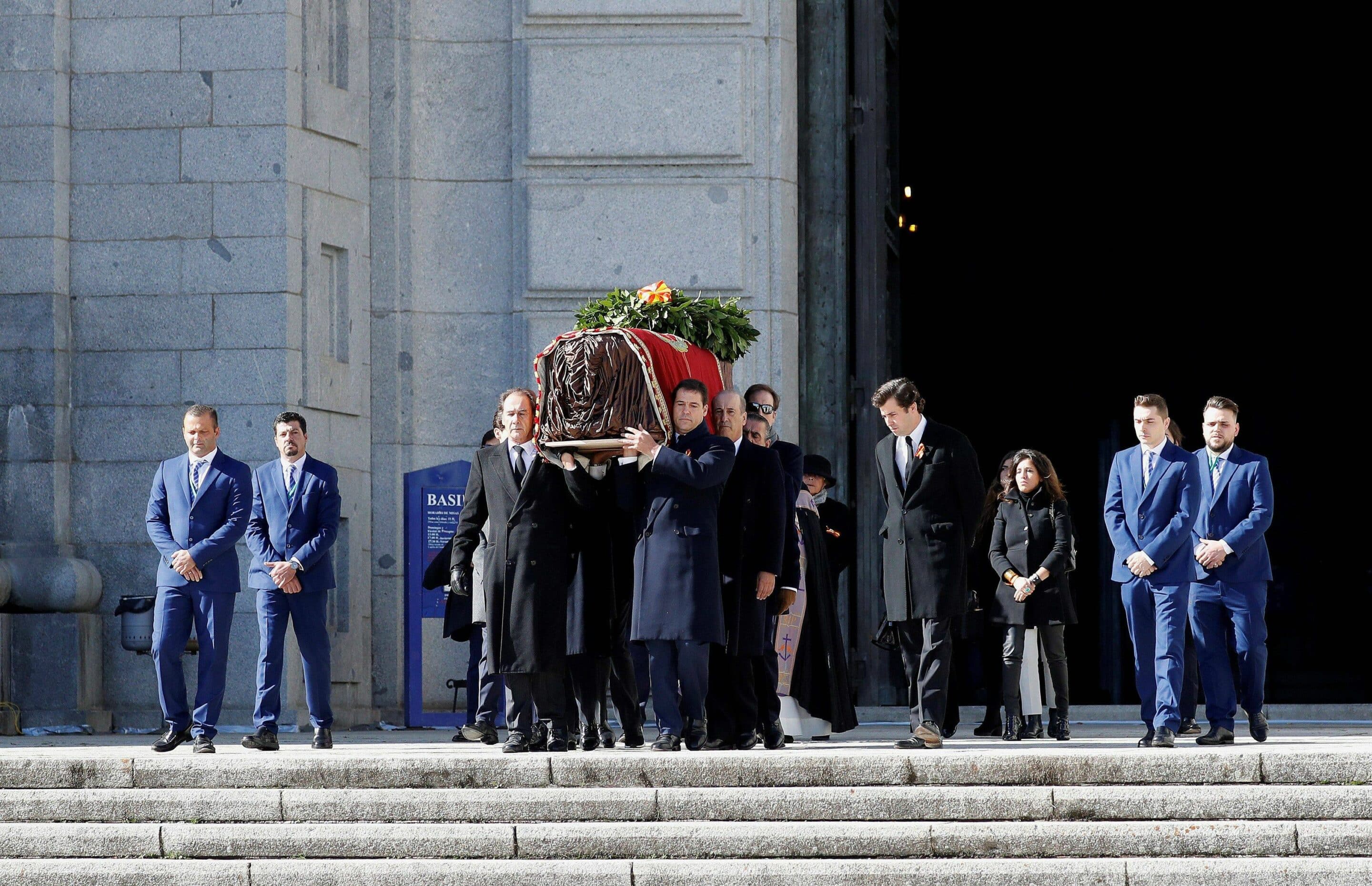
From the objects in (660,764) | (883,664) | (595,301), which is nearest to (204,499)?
(595,301)

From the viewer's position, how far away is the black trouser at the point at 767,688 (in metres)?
9.72

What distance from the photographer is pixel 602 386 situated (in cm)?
910

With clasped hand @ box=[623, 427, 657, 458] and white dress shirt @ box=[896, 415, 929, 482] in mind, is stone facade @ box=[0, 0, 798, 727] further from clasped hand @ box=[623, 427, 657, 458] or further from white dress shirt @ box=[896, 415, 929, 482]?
clasped hand @ box=[623, 427, 657, 458]

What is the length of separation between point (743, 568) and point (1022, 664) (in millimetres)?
2606

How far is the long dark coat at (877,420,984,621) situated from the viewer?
987cm

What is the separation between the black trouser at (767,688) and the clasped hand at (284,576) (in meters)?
2.32

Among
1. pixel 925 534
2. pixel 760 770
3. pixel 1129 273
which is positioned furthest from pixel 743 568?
pixel 1129 273

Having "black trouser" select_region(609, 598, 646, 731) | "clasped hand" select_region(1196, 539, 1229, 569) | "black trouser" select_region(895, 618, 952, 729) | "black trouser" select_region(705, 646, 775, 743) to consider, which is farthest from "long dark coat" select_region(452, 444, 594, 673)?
"clasped hand" select_region(1196, 539, 1229, 569)

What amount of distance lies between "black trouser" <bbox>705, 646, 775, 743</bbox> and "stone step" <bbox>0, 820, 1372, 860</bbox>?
49.3 inches

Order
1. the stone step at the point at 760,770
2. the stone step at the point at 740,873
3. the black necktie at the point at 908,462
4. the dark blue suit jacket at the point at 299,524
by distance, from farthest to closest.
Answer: the dark blue suit jacket at the point at 299,524 < the black necktie at the point at 908,462 < the stone step at the point at 760,770 < the stone step at the point at 740,873

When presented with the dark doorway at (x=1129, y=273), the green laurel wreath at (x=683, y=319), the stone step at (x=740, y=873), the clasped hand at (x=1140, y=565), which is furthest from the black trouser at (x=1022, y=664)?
the dark doorway at (x=1129, y=273)

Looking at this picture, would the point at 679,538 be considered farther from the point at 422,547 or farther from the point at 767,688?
the point at 422,547

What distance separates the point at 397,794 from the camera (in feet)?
27.5

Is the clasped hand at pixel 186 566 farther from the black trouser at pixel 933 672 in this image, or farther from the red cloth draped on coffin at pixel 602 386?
the black trouser at pixel 933 672
